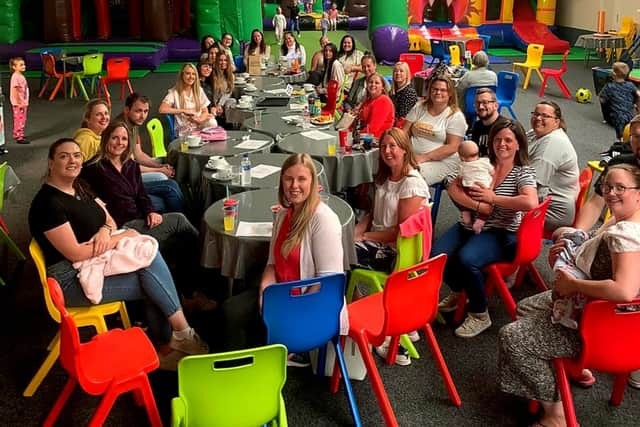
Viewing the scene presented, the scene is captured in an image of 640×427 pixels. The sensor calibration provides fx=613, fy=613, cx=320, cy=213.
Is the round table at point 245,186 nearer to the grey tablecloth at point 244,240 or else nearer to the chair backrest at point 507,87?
the grey tablecloth at point 244,240

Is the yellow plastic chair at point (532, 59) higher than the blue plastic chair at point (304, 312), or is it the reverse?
the yellow plastic chair at point (532, 59)

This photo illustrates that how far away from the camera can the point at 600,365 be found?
244cm

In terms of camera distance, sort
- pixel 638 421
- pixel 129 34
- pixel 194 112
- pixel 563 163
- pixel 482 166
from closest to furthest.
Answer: pixel 638 421 < pixel 482 166 < pixel 563 163 < pixel 194 112 < pixel 129 34

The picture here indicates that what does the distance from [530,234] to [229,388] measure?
199 centimetres

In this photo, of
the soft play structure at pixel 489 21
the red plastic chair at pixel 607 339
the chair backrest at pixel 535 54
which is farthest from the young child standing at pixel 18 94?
the soft play structure at pixel 489 21

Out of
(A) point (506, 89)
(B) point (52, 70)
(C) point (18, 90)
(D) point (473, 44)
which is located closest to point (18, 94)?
(C) point (18, 90)

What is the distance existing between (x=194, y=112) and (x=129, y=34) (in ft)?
35.6

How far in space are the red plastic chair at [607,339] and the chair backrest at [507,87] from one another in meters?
6.37

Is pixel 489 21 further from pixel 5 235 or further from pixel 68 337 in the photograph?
pixel 68 337

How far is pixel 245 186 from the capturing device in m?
3.95

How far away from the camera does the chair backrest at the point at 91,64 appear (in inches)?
404

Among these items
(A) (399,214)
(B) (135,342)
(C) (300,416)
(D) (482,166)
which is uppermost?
(D) (482,166)

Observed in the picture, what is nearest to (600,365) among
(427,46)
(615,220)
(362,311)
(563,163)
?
(615,220)

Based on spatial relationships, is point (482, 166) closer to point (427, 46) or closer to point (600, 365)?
point (600, 365)
